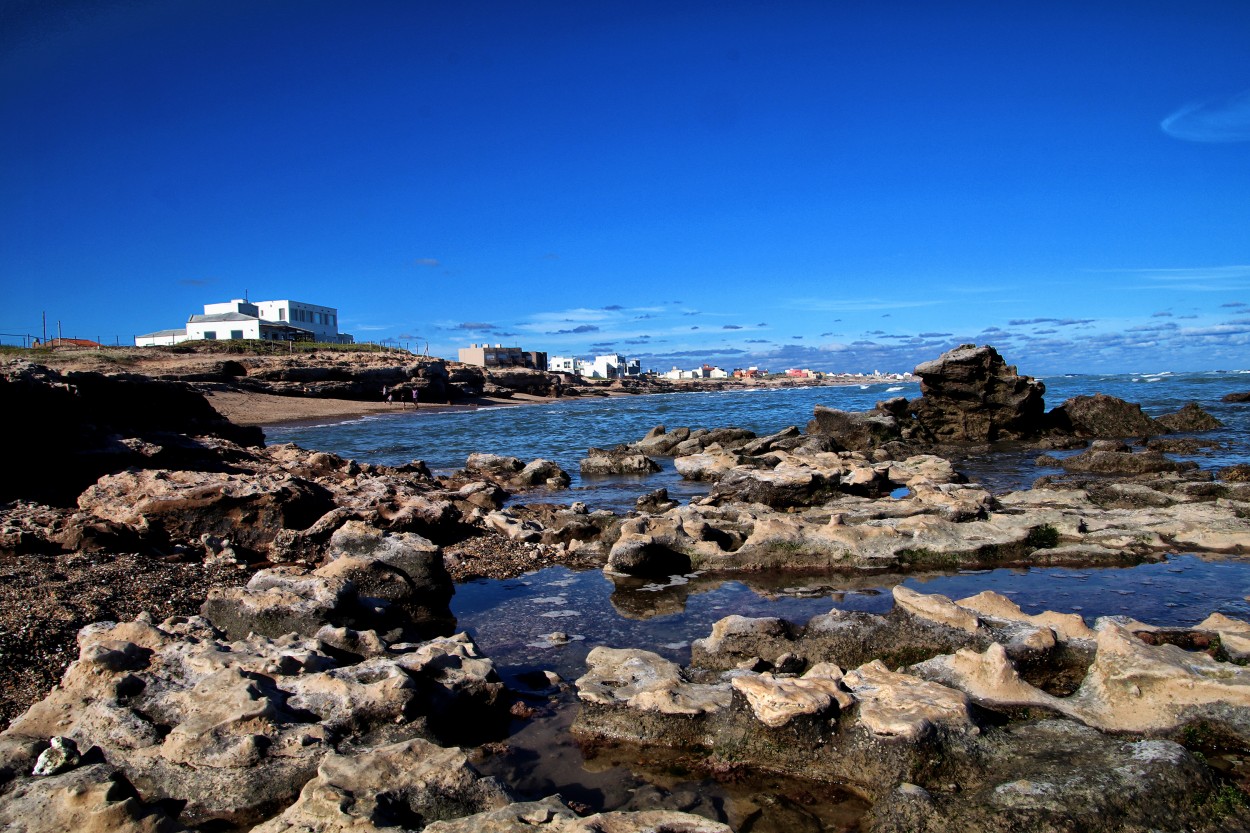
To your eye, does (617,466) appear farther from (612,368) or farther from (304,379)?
(612,368)

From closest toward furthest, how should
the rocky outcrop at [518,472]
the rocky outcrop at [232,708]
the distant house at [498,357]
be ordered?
the rocky outcrop at [232,708] → the rocky outcrop at [518,472] → the distant house at [498,357]

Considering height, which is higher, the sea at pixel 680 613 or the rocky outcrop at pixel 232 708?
the rocky outcrop at pixel 232 708

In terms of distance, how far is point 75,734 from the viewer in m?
4.74

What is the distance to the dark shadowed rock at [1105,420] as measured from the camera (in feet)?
88.0

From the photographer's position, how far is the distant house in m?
108

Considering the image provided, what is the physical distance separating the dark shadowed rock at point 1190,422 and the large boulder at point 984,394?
4757 millimetres

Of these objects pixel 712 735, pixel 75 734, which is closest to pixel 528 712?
pixel 712 735

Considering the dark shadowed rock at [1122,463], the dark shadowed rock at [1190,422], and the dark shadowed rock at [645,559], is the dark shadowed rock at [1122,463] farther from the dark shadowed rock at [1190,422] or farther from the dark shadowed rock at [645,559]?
the dark shadowed rock at [645,559]

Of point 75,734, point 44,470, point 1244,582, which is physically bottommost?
point 1244,582

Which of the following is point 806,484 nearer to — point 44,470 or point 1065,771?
point 1065,771

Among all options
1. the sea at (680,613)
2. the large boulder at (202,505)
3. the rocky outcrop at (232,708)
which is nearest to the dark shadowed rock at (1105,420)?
the sea at (680,613)

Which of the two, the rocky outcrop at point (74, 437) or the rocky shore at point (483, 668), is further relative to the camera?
the rocky outcrop at point (74, 437)

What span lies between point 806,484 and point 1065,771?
1098cm

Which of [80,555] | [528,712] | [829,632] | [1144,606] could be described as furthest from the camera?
[80,555]
